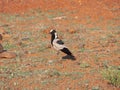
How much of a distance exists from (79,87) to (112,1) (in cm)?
1784

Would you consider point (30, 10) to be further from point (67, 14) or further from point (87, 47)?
point (87, 47)

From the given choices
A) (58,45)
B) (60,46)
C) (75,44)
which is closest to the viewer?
(60,46)

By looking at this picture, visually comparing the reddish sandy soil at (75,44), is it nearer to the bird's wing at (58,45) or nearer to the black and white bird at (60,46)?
the black and white bird at (60,46)

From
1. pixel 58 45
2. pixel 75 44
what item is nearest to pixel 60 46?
pixel 58 45

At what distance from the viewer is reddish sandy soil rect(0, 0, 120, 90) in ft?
39.0

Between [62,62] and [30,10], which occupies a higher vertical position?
[30,10]

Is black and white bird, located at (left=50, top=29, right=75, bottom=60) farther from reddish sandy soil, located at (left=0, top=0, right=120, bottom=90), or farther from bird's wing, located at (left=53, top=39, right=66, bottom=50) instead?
reddish sandy soil, located at (left=0, top=0, right=120, bottom=90)

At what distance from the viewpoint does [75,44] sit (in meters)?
17.7

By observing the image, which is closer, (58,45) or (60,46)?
(60,46)

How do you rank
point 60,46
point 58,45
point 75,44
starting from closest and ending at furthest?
point 60,46 → point 58,45 → point 75,44

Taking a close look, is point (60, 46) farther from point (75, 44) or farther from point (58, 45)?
point (75, 44)

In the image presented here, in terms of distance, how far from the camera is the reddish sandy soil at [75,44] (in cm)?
1189

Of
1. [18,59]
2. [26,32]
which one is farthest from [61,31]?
[18,59]

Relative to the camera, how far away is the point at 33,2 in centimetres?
Result: 2909
